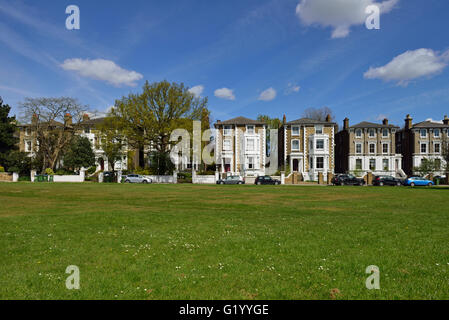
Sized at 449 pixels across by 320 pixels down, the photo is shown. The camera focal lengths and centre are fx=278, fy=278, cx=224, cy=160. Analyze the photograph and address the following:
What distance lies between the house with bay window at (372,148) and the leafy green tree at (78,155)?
52.9 m

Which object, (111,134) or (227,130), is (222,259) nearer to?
(111,134)

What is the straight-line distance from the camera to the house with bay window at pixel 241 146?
57906 millimetres

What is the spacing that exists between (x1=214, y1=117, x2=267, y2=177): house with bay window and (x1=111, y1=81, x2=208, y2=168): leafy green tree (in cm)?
1484

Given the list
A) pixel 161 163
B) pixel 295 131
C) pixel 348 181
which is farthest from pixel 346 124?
pixel 161 163

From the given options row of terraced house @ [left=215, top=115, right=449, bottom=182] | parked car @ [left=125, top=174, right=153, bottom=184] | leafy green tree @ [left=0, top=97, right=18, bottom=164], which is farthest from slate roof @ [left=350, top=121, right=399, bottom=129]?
leafy green tree @ [left=0, top=97, right=18, bottom=164]

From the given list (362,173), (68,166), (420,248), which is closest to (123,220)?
(420,248)

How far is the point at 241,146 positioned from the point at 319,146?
52.1 ft

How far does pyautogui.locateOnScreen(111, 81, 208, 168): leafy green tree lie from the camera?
4372 cm

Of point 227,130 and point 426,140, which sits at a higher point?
point 227,130

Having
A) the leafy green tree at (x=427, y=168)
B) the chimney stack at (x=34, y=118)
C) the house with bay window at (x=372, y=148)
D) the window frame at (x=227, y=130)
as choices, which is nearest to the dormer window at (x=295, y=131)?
the house with bay window at (x=372, y=148)

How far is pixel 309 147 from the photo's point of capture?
5741cm

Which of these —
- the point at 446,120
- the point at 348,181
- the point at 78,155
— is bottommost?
the point at 348,181

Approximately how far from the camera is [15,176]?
4909 centimetres

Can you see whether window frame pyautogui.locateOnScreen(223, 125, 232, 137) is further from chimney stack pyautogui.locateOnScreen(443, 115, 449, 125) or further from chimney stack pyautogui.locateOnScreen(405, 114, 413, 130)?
chimney stack pyautogui.locateOnScreen(443, 115, 449, 125)
